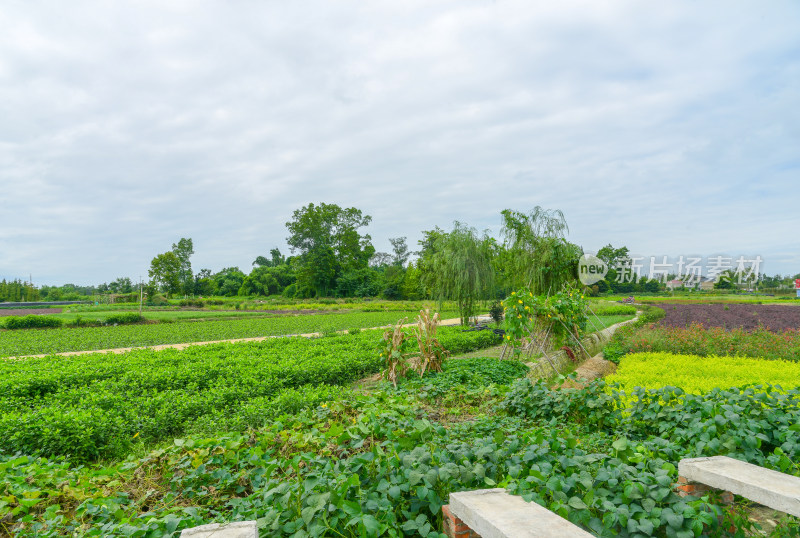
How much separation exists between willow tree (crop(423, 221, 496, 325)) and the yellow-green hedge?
642cm

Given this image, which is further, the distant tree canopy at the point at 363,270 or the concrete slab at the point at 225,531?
the distant tree canopy at the point at 363,270

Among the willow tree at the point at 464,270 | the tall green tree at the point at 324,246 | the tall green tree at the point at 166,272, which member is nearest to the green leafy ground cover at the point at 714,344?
the willow tree at the point at 464,270

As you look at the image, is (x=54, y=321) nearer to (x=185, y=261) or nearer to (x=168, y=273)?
(x=168, y=273)

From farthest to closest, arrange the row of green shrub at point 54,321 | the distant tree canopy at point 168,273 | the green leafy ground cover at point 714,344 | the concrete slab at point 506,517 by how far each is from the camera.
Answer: the distant tree canopy at point 168,273
the row of green shrub at point 54,321
the green leafy ground cover at point 714,344
the concrete slab at point 506,517

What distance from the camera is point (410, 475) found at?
227 centimetres

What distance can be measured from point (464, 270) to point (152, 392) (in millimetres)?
9986

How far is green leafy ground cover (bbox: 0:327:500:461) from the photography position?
4.25m

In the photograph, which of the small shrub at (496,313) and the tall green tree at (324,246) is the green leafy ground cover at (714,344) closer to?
the small shrub at (496,313)

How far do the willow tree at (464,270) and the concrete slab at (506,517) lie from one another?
12.1 m

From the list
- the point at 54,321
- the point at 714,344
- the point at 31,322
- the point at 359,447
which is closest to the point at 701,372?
the point at 714,344

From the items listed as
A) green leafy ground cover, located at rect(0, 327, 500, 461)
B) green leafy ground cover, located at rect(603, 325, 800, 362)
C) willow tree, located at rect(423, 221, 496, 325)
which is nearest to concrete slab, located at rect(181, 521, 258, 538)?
green leafy ground cover, located at rect(0, 327, 500, 461)

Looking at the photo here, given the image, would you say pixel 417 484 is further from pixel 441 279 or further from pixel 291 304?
pixel 291 304

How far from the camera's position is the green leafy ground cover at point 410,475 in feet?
6.86

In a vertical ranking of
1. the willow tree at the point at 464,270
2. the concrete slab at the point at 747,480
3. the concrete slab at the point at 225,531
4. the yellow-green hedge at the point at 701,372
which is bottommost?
the yellow-green hedge at the point at 701,372
